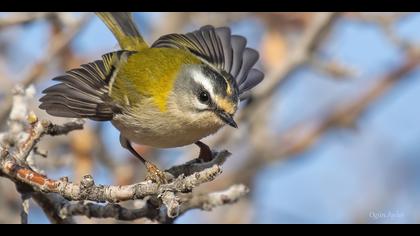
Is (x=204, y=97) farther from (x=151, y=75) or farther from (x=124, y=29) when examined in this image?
(x=124, y=29)

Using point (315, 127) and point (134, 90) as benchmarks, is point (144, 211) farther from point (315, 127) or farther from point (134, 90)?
point (315, 127)

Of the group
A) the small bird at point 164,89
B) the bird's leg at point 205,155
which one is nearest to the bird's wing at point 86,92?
the small bird at point 164,89

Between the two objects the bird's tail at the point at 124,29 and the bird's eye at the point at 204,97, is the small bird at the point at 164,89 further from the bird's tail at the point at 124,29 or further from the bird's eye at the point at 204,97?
the bird's tail at the point at 124,29

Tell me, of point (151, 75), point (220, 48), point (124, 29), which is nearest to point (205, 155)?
point (151, 75)

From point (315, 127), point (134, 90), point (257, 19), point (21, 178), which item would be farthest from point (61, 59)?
point (21, 178)

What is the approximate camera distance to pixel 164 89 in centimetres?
294

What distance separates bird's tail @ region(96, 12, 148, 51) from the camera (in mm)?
3441

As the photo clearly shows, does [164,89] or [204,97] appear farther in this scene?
[164,89]

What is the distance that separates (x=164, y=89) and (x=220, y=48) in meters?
0.47

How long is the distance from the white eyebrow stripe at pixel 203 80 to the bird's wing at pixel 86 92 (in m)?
0.36

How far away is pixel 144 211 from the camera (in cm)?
219

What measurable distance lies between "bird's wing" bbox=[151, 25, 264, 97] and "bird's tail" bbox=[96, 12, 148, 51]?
16 cm
